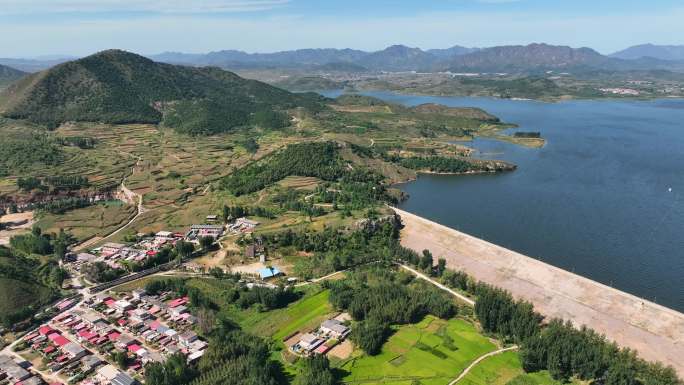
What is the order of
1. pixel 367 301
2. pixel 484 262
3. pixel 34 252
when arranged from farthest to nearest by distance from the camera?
1. pixel 34 252
2. pixel 484 262
3. pixel 367 301

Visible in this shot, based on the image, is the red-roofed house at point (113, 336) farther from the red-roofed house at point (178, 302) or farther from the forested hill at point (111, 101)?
the forested hill at point (111, 101)

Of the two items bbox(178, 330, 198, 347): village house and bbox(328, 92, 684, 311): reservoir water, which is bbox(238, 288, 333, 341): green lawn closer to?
bbox(178, 330, 198, 347): village house

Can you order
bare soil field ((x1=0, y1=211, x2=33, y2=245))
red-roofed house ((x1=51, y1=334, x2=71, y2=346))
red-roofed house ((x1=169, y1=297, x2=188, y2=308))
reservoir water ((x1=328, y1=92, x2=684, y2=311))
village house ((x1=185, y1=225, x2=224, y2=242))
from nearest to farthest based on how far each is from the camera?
red-roofed house ((x1=51, y1=334, x2=71, y2=346)) → red-roofed house ((x1=169, y1=297, x2=188, y2=308)) → reservoir water ((x1=328, y1=92, x2=684, y2=311)) → village house ((x1=185, y1=225, x2=224, y2=242)) → bare soil field ((x1=0, y1=211, x2=33, y2=245))

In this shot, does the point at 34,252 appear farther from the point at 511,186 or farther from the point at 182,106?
the point at 182,106

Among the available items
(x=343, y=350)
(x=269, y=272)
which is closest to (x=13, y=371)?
(x=269, y=272)

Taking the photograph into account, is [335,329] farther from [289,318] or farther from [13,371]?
[13,371]

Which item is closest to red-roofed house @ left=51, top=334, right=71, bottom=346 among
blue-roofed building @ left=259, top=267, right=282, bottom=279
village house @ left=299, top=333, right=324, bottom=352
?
blue-roofed building @ left=259, top=267, right=282, bottom=279

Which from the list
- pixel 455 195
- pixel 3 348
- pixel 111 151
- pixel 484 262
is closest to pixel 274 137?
pixel 111 151
